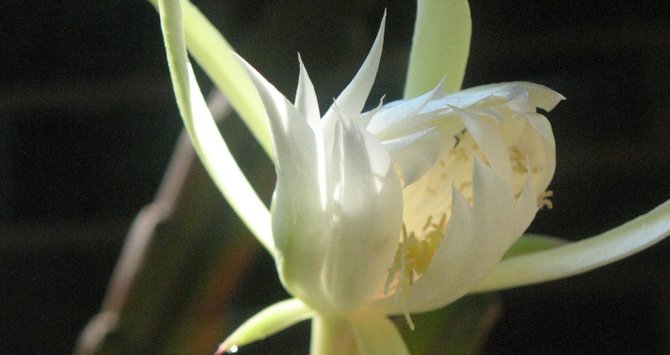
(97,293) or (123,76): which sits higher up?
(123,76)

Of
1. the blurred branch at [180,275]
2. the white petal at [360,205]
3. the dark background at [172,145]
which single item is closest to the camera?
the white petal at [360,205]

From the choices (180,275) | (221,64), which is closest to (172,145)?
(180,275)

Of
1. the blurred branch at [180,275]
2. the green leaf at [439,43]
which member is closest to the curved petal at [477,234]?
the green leaf at [439,43]

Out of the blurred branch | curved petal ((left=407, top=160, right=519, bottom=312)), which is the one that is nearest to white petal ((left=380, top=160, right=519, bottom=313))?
curved petal ((left=407, top=160, right=519, bottom=312))

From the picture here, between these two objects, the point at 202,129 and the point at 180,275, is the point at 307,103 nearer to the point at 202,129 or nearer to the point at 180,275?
the point at 202,129

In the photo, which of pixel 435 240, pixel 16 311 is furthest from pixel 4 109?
pixel 435 240

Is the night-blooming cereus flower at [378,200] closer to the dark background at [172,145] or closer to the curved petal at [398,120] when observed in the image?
the curved petal at [398,120]

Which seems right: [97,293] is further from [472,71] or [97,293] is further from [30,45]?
[472,71]
